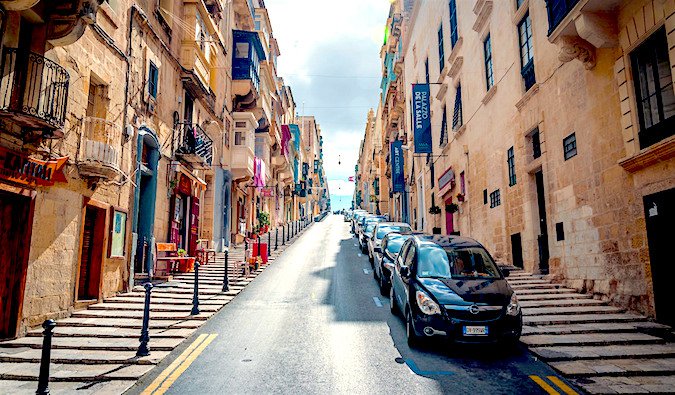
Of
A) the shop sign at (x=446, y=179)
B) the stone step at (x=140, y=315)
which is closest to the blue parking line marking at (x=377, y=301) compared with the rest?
the stone step at (x=140, y=315)

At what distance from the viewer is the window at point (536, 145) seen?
13.8m

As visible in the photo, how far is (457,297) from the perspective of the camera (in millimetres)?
6863

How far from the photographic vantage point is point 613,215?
941 centimetres

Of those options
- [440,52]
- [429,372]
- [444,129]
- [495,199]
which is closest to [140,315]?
[429,372]

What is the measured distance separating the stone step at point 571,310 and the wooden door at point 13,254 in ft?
33.9

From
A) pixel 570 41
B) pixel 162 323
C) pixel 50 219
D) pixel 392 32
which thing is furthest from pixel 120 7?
pixel 392 32

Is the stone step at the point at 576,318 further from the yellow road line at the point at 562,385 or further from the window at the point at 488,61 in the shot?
the window at the point at 488,61

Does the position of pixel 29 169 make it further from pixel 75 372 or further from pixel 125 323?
pixel 75 372

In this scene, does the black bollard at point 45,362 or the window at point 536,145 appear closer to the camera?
the black bollard at point 45,362

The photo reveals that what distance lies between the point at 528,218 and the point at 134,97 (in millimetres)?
13356

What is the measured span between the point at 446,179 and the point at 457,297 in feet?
57.7

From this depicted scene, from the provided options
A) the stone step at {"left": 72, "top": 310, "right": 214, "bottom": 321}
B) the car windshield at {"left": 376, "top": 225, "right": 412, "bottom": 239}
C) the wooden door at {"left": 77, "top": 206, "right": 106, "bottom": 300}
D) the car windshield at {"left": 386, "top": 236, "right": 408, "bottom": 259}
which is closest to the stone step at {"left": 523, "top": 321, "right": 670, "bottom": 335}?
the car windshield at {"left": 386, "top": 236, "right": 408, "bottom": 259}

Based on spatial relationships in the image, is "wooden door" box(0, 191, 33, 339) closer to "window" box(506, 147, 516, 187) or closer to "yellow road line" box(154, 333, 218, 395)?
"yellow road line" box(154, 333, 218, 395)

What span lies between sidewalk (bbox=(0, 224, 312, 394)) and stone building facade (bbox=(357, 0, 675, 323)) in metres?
9.37
